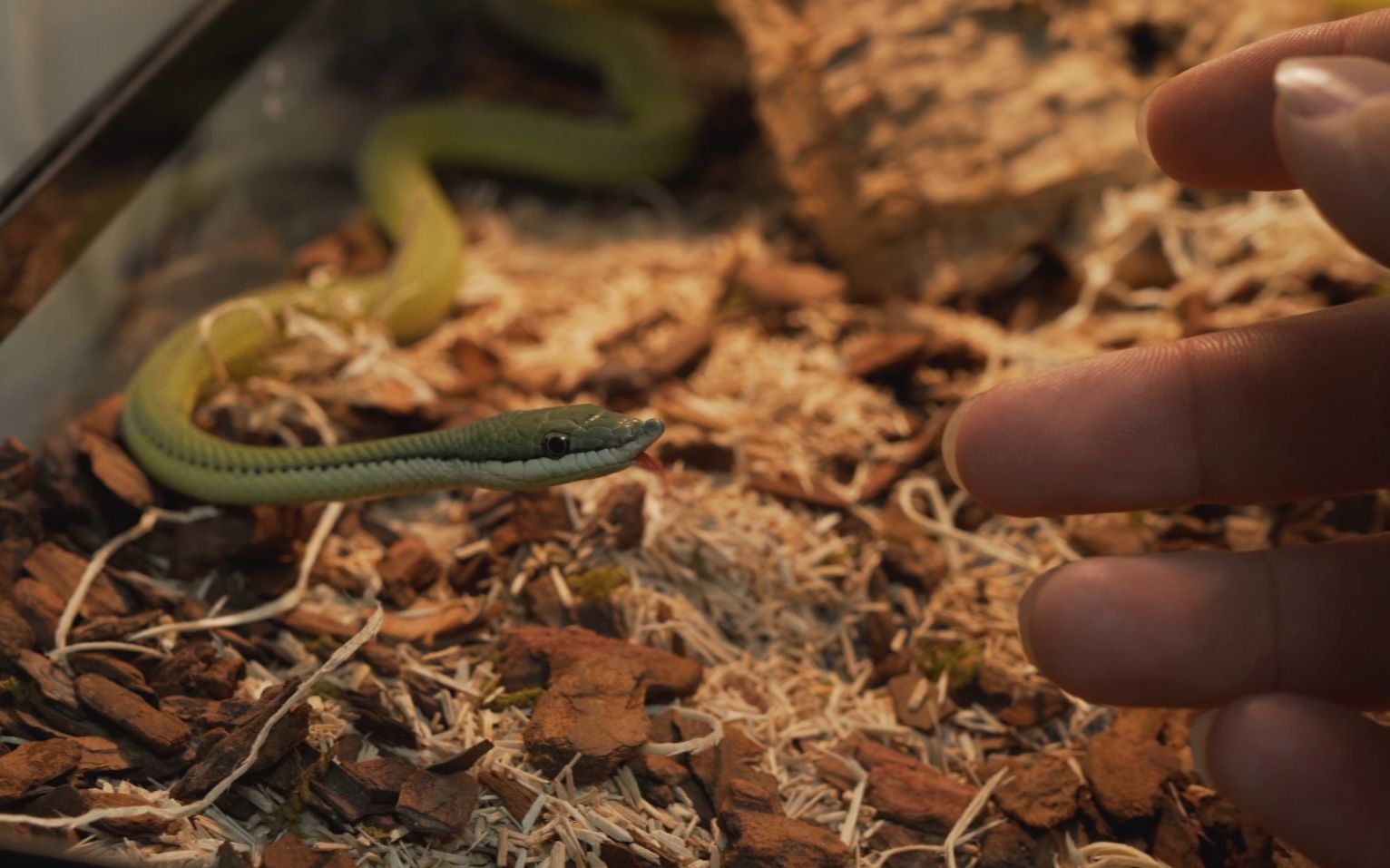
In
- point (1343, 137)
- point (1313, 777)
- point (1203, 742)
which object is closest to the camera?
point (1343, 137)

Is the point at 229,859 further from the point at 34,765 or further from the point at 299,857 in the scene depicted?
the point at 34,765

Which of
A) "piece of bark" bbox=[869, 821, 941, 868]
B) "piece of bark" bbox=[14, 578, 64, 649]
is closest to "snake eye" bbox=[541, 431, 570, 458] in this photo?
"piece of bark" bbox=[869, 821, 941, 868]

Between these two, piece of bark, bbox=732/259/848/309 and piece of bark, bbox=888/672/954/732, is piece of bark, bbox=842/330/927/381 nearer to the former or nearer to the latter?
piece of bark, bbox=732/259/848/309

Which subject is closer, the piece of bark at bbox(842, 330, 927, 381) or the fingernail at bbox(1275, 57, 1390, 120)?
the fingernail at bbox(1275, 57, 1390, 120)

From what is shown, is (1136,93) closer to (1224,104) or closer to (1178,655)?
(1224,104)

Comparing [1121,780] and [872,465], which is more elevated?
[872,465]

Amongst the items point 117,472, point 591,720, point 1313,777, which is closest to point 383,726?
point 591,720

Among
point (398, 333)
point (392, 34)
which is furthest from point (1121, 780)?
point (392, 34)
